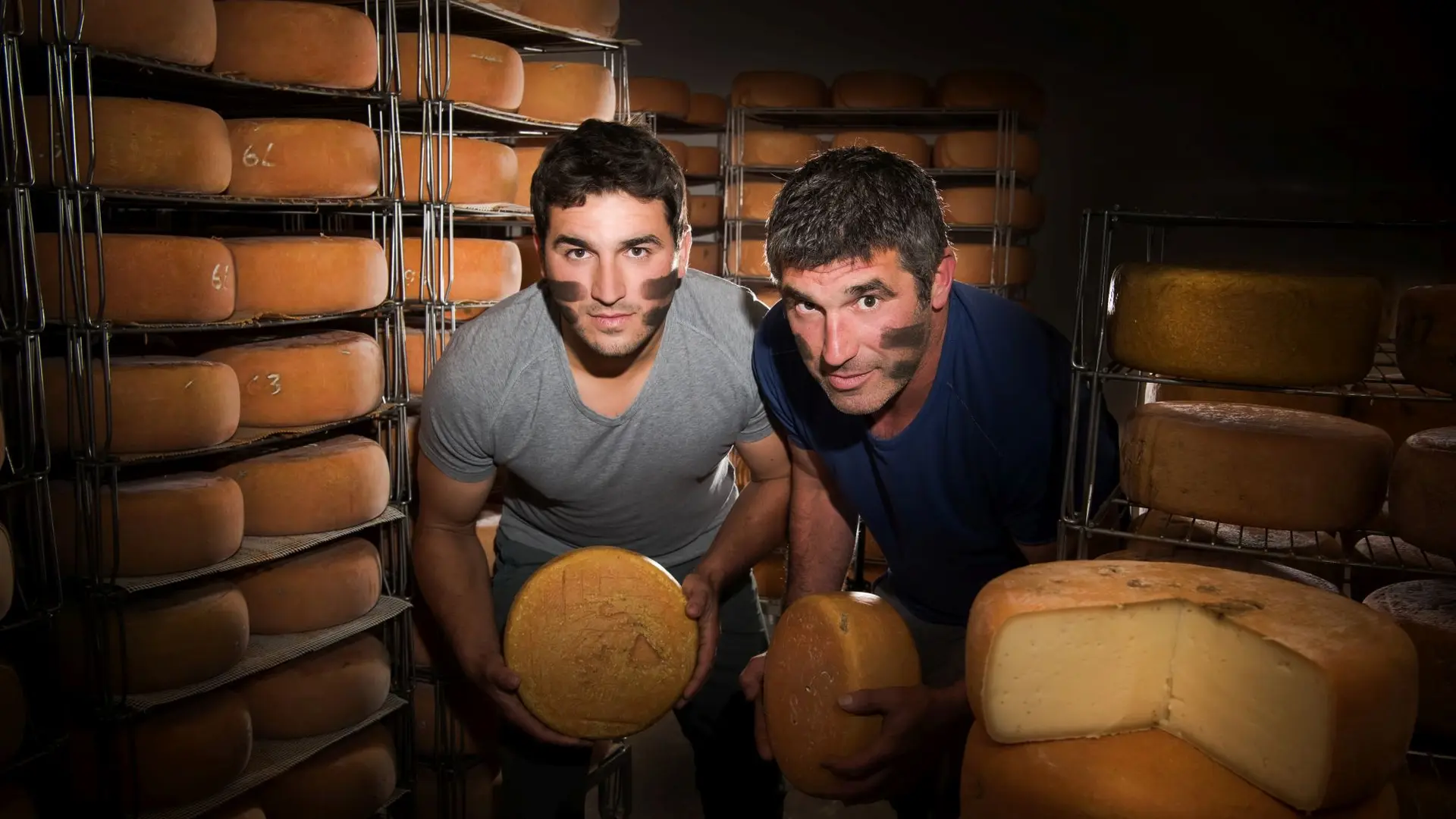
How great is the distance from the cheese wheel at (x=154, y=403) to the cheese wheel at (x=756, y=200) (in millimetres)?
2944

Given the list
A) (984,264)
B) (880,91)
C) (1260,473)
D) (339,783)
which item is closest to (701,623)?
(1260,473)

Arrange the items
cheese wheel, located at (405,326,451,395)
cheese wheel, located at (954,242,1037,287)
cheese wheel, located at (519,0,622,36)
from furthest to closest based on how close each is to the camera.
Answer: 1. cheese wheel, located at (954,242,1037,287)
2. cheese wheel, located at (519,0,622,36)
3. cheese wheel, located at (405,326,451,395)

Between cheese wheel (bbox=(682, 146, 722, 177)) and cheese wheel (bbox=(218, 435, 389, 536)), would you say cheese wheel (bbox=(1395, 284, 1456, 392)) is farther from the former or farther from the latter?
cheese wheel (bbox=(682, 146, 722, 177))

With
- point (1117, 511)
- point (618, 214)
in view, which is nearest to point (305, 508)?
point (618, 214)

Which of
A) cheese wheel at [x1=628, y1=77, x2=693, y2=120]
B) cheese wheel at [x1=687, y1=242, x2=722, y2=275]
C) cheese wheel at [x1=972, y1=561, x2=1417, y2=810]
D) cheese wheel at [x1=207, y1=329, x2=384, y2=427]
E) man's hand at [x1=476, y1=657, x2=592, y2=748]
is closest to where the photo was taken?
cheese wheel at [x1=972, y1=561, x2=1417, y2=810]

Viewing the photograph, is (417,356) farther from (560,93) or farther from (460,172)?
(560,93)

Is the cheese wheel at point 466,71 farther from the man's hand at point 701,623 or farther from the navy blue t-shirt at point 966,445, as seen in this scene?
the man's hand at point 701,623

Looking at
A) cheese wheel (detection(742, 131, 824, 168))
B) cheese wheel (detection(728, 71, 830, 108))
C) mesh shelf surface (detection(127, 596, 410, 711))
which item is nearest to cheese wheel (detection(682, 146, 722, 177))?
cheese wheel (detection(728, 71, 830, 108))

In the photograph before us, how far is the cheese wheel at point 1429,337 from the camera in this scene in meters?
1.17

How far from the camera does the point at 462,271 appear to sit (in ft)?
8.22

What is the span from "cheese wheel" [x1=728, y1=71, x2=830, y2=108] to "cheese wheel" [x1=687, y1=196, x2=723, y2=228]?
76cm

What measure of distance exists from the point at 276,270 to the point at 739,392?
989 millimetres

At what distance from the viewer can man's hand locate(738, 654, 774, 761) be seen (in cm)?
143

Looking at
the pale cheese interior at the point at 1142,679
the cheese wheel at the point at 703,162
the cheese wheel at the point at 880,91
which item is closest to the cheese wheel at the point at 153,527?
the pale cheese interior at the point at 1142,679
